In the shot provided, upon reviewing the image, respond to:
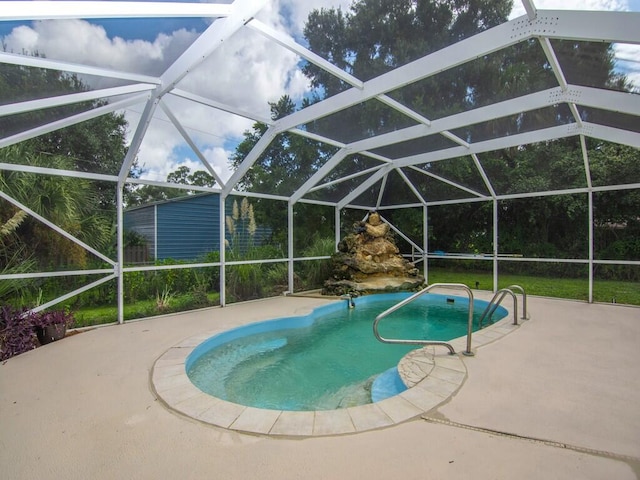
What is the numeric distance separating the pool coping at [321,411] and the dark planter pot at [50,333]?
2.13 meters

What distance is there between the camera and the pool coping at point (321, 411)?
252 cm

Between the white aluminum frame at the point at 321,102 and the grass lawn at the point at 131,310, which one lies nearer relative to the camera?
the white aluminum frame at the point at 321,102

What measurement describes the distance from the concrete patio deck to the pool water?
3.19 feet

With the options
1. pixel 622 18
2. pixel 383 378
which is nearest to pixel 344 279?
pixel 383 378

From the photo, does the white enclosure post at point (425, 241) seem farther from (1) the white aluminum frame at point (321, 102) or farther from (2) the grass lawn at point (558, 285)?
(1) the white aluminum frame at point (321, 102)

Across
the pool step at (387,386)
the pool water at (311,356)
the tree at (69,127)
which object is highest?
the tree at (69,127)

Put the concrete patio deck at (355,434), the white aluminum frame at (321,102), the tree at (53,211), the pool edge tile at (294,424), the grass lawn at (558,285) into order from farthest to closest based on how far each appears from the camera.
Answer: the grass lawn at (558,285) → the tree at (53,211) → the white aluminum frame at (321,102) → the pool edge tile at (294,424) → the concrete patio deck at (355,434)

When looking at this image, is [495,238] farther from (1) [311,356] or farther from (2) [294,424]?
(2) [294,424]

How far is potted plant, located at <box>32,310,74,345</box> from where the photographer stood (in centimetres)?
471

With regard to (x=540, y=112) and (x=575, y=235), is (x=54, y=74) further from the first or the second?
(x=575, y=235)

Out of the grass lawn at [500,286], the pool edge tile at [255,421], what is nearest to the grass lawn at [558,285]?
the grass lawn at [500,286]

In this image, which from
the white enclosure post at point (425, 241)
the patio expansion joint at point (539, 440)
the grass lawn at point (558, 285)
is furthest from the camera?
the white enclosure post at point (425, 241)

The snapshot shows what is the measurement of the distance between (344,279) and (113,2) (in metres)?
7.79

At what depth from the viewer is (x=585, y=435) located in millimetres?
2408
